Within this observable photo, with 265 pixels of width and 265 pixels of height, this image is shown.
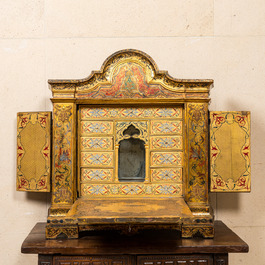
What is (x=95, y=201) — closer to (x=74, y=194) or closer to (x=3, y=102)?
(x=74, y=194)

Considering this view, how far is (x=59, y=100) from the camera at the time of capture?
209 cm

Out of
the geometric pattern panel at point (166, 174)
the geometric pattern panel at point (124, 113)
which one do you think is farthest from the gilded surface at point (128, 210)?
the geometric pattern panel at point (124, 113)

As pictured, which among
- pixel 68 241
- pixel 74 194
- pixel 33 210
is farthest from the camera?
pixel 33 210

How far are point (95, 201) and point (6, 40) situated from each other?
61.7 inches

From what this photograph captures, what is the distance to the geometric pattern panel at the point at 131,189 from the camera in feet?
7.08

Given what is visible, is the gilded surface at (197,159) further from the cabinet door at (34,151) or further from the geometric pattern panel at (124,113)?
the cabinet door at (34,151)

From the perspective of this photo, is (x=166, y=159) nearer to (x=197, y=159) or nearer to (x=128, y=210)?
(x=197, y=159)

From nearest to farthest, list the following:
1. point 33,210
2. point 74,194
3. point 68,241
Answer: point 68,241
point 74,194
point 33,210

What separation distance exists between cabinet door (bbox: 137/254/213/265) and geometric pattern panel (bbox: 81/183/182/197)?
1.33ft

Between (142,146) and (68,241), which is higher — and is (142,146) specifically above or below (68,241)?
above

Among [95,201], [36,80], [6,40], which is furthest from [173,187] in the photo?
→ [6,40]

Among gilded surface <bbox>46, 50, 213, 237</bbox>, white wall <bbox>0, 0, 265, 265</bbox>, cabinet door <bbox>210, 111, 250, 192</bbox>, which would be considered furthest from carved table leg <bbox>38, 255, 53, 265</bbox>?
cabinet door <bbox>210, 111, 250, 192</bbox>

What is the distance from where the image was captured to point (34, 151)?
7.06ft

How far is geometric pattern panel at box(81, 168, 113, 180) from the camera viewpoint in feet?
7.11
